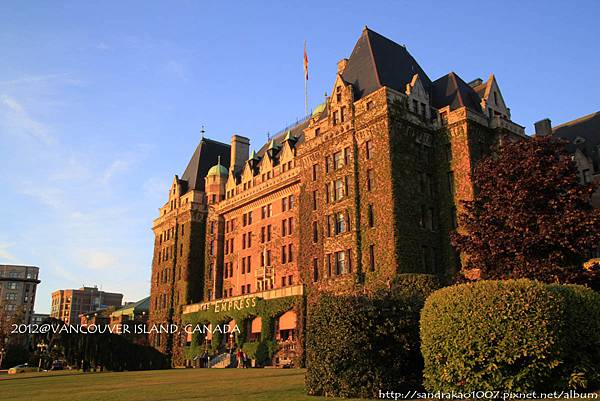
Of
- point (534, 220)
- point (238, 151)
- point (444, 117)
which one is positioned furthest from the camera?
point (238, 151)

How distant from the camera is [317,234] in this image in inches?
1923

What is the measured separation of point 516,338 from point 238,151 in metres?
60.4

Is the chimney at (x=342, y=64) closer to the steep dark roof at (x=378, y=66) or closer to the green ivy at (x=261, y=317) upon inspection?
the steep dark roof at (x=378, y=66)

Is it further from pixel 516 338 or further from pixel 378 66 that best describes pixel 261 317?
pixel 516 338

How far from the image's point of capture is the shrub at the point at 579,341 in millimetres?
15531

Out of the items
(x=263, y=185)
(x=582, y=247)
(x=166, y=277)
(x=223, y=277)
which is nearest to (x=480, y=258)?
(x=582, y=247)

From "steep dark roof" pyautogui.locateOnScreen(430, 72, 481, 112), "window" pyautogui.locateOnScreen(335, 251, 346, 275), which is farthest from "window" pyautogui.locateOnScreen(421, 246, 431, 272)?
"steep dark roof" pyautogui.locateOnScreen(430, 72, 481, 112)

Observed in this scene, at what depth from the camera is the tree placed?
27172mm

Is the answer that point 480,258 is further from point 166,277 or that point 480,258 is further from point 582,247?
point 166,277

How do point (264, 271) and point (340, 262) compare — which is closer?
point (340, 262)

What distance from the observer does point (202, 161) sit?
76.6m

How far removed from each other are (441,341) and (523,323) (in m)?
2.61

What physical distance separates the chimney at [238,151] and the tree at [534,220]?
4527 cm

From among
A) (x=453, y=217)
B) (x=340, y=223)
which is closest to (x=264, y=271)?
(x=340, y=223)
